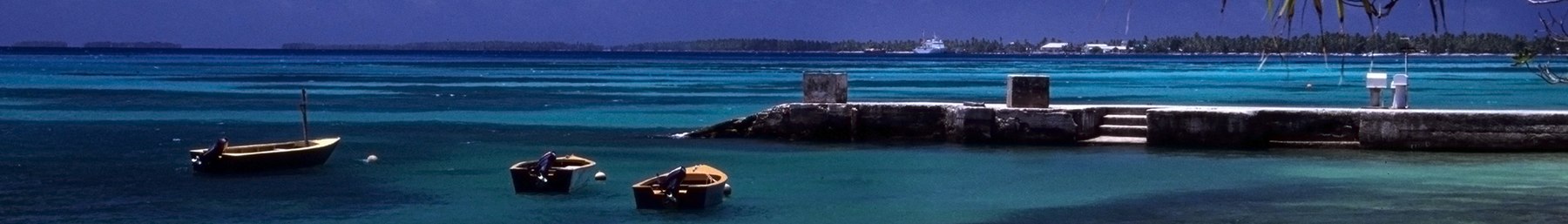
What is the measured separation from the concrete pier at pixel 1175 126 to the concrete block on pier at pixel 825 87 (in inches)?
6.6

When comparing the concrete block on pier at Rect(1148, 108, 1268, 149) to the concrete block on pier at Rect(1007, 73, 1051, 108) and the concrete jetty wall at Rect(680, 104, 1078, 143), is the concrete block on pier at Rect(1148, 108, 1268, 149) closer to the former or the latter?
the concrete jetty wall at Rect(680, 104, 1078, 143)

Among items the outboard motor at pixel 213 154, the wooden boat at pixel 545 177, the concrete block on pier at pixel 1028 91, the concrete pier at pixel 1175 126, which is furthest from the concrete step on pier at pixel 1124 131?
the outboard motor at pixel 213 154

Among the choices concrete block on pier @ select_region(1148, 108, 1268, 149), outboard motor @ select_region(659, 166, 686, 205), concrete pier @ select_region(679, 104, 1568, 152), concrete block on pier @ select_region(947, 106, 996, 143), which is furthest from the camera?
concrete block on pier @ select_region(947, 106, 996, 143)

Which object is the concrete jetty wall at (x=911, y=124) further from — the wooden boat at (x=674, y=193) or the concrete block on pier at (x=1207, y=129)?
the wooden boat at (x=674, y=193)

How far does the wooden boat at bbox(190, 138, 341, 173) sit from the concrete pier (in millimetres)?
6281

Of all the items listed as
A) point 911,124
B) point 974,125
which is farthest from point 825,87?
point 974,125

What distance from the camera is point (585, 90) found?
49.1 meters

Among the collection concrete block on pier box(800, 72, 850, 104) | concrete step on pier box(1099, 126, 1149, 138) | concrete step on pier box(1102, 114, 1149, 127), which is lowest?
concrete step on pier box(1099, 126, 1149, 138)

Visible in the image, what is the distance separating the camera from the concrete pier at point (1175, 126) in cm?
1992

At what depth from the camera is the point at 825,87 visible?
22.5m

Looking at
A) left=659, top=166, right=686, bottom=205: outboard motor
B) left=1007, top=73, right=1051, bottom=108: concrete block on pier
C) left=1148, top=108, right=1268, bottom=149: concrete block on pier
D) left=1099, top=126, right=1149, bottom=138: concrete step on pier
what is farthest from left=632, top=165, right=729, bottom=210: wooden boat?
left=1099, top=126, right=1149, bottom=138: concrete step on pier

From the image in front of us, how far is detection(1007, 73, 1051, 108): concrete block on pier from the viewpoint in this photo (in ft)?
70.5

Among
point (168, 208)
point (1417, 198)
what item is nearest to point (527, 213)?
point (168, 208)

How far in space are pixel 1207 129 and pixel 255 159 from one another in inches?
419
